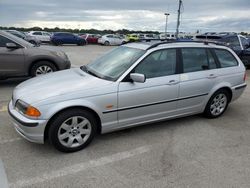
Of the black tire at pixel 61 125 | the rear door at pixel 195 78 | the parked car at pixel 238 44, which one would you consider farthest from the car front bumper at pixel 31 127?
the parked car at pixel 238 44

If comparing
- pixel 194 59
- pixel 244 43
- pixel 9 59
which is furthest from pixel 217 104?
pixel 244 43

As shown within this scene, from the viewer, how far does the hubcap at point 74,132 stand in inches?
147

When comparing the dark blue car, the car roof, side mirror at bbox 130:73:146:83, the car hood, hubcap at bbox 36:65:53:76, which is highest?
the car roof

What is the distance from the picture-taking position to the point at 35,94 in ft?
12.3

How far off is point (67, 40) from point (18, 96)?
30279 mm

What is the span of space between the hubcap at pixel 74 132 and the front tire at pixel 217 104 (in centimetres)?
253

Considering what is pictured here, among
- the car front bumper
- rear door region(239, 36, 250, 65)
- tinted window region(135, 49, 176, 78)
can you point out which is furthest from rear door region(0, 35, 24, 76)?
rear door region(239, 36, 250, 65)

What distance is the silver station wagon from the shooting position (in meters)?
3.66

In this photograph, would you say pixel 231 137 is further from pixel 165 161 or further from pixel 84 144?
pixel 84 144

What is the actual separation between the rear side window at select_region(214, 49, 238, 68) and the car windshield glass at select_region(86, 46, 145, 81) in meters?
1.76

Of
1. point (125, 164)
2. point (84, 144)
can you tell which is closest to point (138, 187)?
point (125, 164)

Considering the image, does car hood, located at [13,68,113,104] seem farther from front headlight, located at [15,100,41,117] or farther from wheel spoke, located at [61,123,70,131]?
wheel spoke, located at [61,123,70,131]

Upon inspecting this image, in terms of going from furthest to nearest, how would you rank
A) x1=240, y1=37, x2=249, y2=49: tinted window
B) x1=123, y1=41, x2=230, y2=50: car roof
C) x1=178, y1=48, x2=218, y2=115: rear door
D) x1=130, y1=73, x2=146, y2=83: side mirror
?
1. x1=240, y1=37, x2=249, y2=49: tinted window
2. x1=178, y1=48, x2=218, y2=115: rear door
3. x1=123, y1=41, x2=230, y2=50: car roof
4. x1=130, y1=73, x2=146, y2=83: side mirror

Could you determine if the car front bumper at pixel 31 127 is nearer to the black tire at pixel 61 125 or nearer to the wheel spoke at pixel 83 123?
the black tire at pixel 61 125
